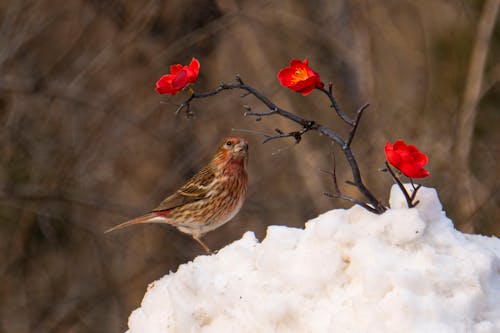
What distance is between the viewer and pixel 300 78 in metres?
2.28

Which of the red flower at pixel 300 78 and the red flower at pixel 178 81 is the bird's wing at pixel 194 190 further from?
the red flower at pixel 300 78

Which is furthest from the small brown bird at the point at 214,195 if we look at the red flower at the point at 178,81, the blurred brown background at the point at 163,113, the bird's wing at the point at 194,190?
the blurred brown background at the point at 163,113

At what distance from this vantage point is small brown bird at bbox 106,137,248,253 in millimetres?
3672

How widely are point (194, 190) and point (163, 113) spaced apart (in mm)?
2125

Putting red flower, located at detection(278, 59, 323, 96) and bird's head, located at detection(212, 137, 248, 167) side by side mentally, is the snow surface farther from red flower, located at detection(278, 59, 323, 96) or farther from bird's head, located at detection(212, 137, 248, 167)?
bird's head, located at detection(212, 137, 248, 167)

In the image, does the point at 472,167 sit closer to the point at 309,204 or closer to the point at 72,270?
the point at 309,204

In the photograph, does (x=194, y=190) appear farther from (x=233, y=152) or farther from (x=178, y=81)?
(x=178, y=81)

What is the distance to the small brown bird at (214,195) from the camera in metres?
3.67

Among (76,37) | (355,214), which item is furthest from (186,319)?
(76,37)

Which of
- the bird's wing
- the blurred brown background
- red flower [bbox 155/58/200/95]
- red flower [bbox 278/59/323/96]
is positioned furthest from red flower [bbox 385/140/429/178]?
the blurred brown background

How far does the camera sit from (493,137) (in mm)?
5449

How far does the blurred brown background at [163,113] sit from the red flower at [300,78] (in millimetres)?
3153

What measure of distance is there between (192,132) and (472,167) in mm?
1676

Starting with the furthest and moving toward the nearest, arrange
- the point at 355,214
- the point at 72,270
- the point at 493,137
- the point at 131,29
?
the point at 72,270, the point at 131,29, the point at 493,137, the point at 355,214
